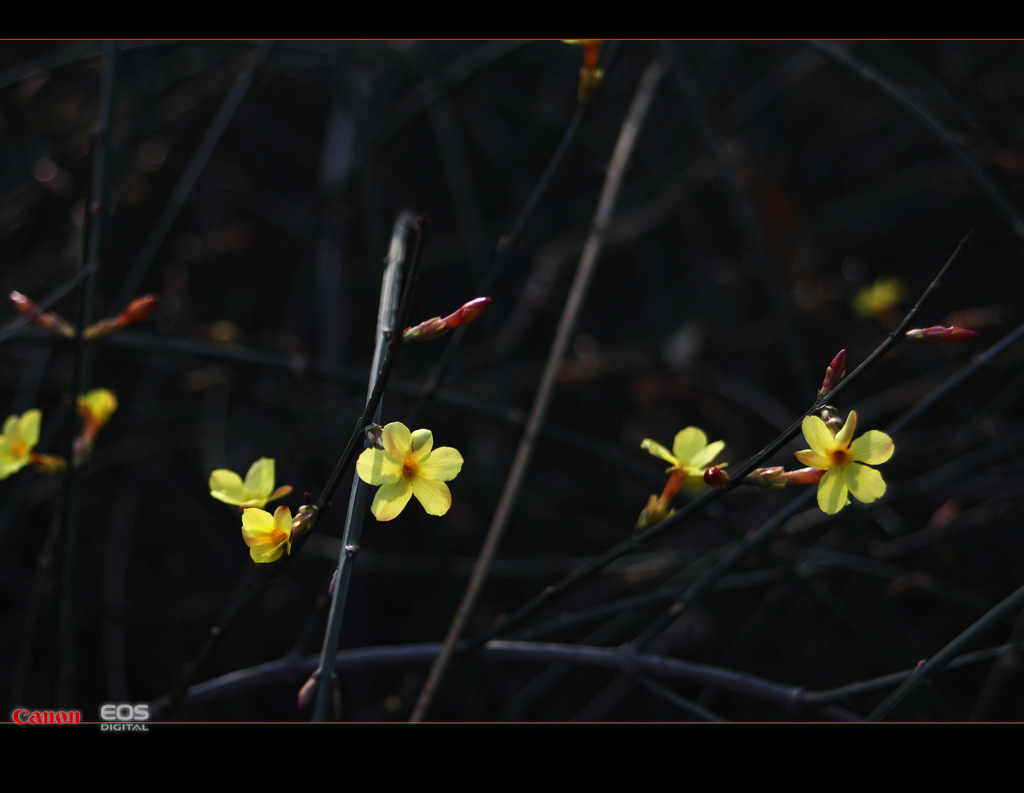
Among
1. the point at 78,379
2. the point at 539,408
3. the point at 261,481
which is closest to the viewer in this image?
the point at 261,481

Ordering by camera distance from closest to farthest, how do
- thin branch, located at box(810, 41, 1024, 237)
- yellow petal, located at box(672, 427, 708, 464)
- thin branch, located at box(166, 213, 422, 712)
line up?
thin branch, located at box(166, 213, 422, 712)
yellow petal, located at box(672, 427, 708, 464)
thin branch, located at box(810, 41, 1024, 237)

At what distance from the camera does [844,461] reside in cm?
96

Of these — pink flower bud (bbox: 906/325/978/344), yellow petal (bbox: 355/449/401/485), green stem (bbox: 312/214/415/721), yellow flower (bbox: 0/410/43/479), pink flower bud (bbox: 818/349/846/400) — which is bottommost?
green stem (bbox: 312/214/415/721)

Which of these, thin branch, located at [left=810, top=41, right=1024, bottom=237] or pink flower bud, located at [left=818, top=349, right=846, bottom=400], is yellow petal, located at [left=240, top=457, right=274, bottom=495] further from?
thin branch, located at [left=810, top=41, right=1024, bottom=237]

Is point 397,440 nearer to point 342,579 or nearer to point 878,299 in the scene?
point 342,579

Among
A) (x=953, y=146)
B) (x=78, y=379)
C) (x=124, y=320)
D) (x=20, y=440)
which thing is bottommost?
(x=20, y=440)

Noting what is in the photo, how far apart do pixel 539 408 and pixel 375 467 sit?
28.2 inches

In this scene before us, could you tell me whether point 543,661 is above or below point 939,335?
below

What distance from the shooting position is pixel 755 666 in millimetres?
2438

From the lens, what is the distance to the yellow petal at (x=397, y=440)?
34.6 inches

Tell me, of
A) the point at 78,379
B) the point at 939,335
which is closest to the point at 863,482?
the point at 939,335

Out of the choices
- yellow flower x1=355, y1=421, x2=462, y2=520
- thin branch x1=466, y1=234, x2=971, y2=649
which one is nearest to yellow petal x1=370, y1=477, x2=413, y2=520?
yellow flower x1=355, y1=421, x2=462, y2=520

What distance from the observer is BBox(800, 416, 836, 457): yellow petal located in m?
0.89
